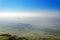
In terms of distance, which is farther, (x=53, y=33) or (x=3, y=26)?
(x=3, y=26)

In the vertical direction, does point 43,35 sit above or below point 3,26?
below

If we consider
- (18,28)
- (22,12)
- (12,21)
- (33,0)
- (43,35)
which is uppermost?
(33,0)

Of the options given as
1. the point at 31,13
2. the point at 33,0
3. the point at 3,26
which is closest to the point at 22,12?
the point at 31,13

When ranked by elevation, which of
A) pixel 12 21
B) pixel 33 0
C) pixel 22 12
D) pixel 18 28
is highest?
pixel 33 0

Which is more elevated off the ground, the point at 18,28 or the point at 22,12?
the point at 22,12

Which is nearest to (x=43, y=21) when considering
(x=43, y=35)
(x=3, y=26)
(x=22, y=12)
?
(x=43, y=35)

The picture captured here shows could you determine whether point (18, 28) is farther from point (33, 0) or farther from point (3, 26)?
point (33, 0)

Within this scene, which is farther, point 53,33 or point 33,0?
point 33,0

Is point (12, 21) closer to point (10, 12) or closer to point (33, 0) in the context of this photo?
point (10, 12)

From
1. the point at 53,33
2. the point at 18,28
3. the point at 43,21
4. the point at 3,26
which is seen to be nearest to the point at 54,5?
the point at 43,21
